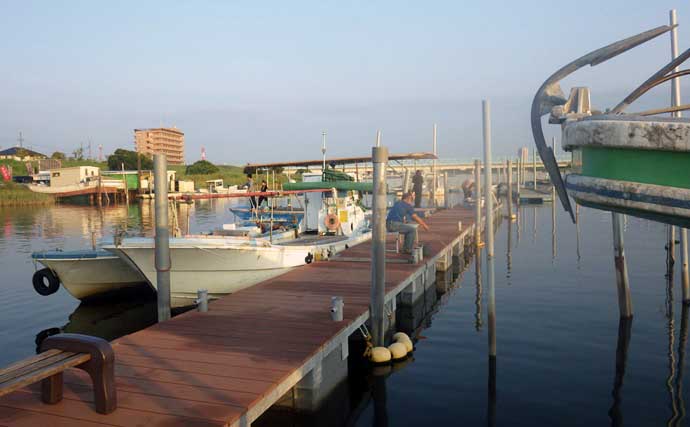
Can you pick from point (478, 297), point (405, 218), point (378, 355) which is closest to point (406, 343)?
point (378, 355)

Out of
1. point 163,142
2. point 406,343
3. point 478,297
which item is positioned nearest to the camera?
point 406,343

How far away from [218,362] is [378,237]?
3.59 m

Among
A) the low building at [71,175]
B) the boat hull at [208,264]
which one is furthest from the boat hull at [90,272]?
the low building at [71,175]

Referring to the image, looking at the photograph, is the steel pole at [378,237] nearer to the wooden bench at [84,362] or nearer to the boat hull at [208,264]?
the wooden bench at [84,362]

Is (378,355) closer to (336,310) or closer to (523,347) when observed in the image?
(336,310)

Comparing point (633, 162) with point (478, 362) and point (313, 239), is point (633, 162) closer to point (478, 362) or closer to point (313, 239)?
point (478, 362)

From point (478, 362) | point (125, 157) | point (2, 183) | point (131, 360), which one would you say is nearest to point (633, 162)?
point (131, 360)

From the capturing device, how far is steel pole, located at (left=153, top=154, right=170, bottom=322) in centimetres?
896

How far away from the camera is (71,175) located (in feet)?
232

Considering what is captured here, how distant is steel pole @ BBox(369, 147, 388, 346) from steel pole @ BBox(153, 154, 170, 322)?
3.49m

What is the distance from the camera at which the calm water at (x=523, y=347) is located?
26.8 feet

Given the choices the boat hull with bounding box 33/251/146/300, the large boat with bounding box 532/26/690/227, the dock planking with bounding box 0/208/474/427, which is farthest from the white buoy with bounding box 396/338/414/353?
the boat hull with bounding box 33/251/146/300

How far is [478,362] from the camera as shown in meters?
10.3

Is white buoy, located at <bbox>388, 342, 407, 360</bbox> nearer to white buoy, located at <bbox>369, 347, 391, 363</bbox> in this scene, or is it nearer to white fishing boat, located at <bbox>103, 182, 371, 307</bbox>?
white buoy, located at <bbox>369, 347, 391, 363</bbox>
